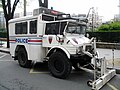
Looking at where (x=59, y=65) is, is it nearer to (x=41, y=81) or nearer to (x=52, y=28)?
(x=41, y=81)

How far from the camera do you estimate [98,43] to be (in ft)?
63.8

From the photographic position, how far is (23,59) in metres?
10.6

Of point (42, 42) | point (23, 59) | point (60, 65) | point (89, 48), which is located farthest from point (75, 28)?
point (23, 59)

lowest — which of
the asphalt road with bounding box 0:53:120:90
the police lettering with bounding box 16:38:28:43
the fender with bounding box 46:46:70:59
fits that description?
the asphalt road with bounding box 0:53:120:90

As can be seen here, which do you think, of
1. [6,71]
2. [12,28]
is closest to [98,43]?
[12,28]

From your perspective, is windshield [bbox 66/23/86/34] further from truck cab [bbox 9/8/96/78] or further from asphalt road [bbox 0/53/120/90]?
asphalt road [bbox 0/53/120/90]

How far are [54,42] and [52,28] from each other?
2.13 ft

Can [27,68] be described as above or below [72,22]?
below

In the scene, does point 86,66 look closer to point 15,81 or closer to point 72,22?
point 72,22

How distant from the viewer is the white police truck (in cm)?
811

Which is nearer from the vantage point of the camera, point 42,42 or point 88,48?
point 88,48

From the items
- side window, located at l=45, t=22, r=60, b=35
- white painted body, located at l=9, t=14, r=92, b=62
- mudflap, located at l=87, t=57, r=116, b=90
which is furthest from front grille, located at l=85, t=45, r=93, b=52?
side window, located at l=45, t=22, r=60, b=35

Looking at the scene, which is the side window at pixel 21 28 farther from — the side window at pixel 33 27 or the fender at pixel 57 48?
the fender at pixel 57 48

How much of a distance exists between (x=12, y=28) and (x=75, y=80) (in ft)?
15.6
